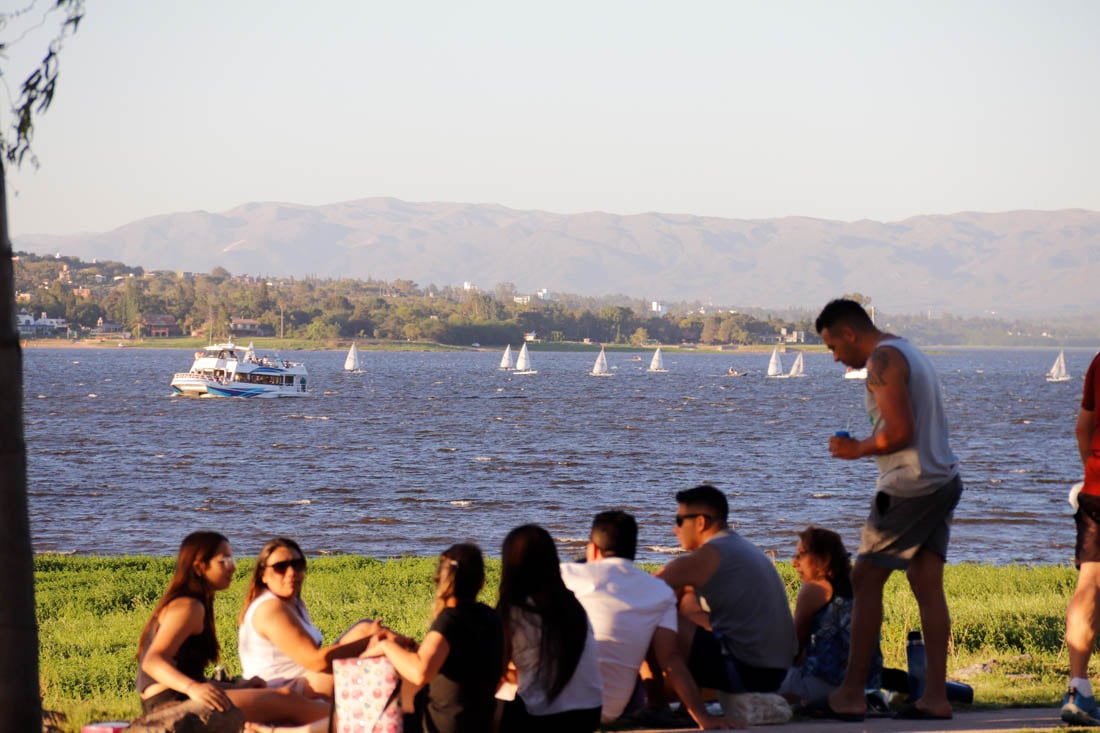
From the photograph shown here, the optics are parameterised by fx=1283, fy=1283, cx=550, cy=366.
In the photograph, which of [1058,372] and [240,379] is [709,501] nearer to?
[240,379]

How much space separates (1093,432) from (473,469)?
40730 mm

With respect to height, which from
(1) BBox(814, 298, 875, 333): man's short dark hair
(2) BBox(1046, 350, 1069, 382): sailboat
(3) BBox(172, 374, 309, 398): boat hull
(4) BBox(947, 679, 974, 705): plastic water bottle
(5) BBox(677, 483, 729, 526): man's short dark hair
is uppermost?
(1) BBox(814, 298, 875, 333): man's short dark hair

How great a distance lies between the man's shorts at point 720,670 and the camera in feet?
21.0

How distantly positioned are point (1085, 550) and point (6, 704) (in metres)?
4.84

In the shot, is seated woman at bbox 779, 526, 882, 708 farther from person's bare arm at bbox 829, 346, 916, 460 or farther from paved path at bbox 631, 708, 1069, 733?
person's bare arm at bbox 829, 346, 916, 460

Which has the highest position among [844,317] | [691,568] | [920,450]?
[844,317]

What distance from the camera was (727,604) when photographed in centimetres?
648

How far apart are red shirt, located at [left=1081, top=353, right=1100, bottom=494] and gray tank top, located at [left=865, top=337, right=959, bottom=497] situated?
2.27ft

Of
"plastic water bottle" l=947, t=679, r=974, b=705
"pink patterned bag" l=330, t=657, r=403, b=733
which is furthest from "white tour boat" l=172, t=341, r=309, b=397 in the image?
"pink patterned bag" l=330, t=657, r=403, b=733

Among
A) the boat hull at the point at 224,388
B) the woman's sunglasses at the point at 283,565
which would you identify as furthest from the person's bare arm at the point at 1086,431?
the boat hull at the point at 224,388

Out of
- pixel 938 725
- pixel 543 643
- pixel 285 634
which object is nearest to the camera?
pixel 543 643

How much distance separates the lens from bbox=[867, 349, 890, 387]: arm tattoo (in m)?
6.10

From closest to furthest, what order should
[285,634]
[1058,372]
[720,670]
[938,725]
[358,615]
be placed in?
1. [285,634]
2. [938,725]
3. [720,670]
4. [358,615]
5. [1058,372]

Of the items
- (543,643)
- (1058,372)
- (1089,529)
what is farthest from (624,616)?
(1058,372)
